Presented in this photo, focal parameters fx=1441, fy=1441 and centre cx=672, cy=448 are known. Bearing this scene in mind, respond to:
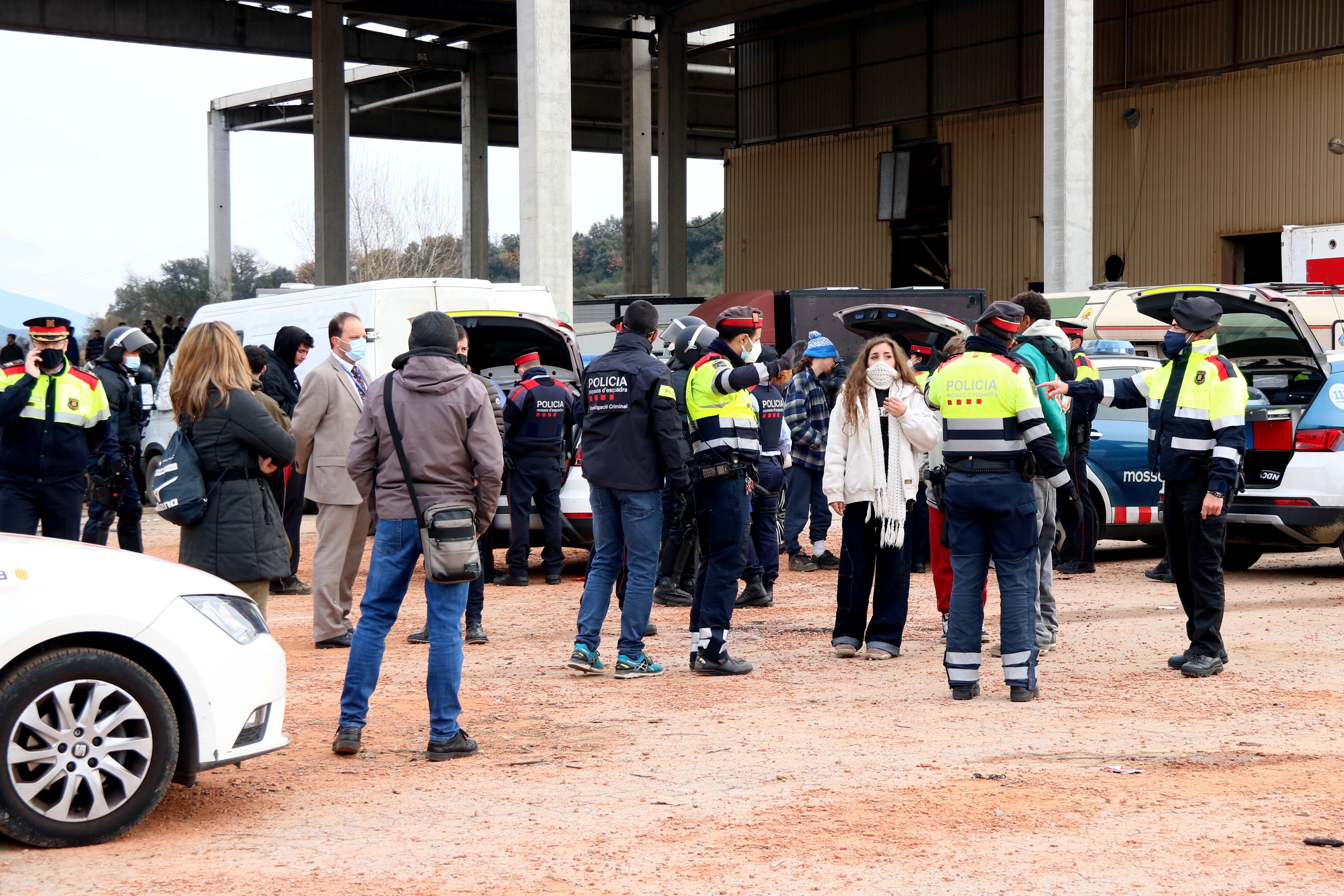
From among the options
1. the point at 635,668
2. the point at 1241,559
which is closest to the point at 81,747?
the point at 635,668

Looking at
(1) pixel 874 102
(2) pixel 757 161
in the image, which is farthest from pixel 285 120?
(1) pixel 874 102

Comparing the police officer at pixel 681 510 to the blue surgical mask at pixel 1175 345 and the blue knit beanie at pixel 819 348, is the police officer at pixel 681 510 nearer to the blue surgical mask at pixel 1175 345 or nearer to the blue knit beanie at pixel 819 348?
the blue knit beanie at pixel 819 348

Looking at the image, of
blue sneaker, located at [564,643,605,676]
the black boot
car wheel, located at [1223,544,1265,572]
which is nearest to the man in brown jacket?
blue sneaker, located at [564,643,605,676]

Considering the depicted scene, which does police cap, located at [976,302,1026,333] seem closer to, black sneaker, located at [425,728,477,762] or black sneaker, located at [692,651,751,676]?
black sneaker, located at [692,651,751,676]

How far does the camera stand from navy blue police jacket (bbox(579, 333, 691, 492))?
24.7 feet

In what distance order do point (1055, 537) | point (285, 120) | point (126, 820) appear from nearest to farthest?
point (126, 820) < point (1055, 537) < point (285, 120)

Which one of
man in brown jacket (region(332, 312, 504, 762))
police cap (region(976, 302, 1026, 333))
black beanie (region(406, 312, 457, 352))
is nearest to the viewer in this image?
man in brown jacket (region(332, 312, 504, 762))

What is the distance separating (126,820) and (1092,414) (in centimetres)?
813

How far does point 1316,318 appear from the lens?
52.0 ft

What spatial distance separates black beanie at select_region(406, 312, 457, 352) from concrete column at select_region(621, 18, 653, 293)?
32.5 m

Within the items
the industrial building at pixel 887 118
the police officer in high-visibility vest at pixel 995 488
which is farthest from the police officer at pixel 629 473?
the industrial building at pixel 887 118

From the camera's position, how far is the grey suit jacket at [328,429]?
28.1 feet

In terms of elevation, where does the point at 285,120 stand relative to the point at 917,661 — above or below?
above

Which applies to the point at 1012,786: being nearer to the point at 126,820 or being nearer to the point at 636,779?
the point at 636,779
